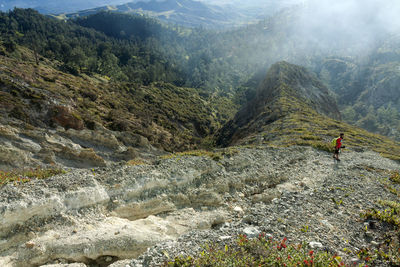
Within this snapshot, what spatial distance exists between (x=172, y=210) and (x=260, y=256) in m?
7.35

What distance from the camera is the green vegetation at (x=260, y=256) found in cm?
770

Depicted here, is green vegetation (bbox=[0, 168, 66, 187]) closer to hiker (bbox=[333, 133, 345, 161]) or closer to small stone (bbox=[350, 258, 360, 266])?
small stone (bbox=[350, 258, 360, 266])

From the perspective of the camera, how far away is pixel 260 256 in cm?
801

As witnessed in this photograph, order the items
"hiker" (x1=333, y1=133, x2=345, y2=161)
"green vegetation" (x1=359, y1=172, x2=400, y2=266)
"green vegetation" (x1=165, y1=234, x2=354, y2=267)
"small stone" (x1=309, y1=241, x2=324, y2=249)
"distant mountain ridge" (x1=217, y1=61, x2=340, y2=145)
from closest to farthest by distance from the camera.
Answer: "green vegetation" (x1=165, y1=234, x2=354, y2=267), "green vegetation" (x1=359, y1=172, x2=400, y2=266), "small stone" (x1=309, y1=241, x2=324, y2=249), "hiker" (x1=333, y1=133, x2=345, y2=161), "distant mountain ridge" (x1=217, y1=61, x2=340, y2=145)

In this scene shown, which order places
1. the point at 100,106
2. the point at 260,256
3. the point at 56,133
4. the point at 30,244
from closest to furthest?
the point at 260,256
the point at 30,244
the point at 56,133
the point at 100,106

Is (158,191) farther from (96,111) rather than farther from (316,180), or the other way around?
(96,111)

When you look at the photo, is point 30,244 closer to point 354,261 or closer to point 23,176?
point 23,176

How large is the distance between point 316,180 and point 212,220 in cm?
913

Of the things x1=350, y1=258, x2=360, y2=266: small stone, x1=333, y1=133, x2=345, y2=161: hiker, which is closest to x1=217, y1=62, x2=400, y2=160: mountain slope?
x1=333, y1=133, x2=345, y2=161: hiker

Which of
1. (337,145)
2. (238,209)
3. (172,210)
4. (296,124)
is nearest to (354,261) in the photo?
(238,209)

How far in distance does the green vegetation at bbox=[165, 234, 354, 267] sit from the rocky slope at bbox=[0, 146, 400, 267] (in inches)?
26.6

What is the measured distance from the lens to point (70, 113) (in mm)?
33812

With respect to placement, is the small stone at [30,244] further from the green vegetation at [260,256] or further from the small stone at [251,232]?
the small stone at [251,232]

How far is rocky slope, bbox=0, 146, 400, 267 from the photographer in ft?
32.1
